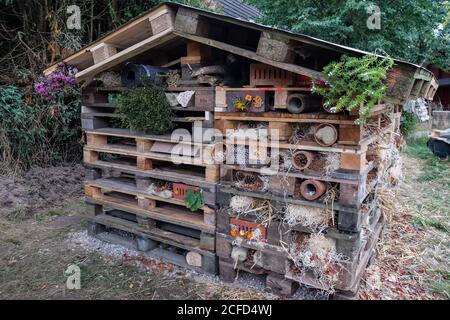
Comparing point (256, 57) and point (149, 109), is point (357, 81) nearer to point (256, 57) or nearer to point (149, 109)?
point (256, 57)

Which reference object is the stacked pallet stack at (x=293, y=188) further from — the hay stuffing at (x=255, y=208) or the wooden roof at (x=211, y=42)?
the wooden roof at (x=211, y=42)

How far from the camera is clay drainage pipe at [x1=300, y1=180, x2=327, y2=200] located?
112 inches

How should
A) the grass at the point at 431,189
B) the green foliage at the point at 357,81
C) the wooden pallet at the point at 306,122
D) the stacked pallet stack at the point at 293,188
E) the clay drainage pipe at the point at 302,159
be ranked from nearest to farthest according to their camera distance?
the green foliage at the point at 357,81
the wooden pallet at the point at 306,122
the stacked pallet stack at the point at 293,188
the clay drainage pipe at the point at 302,159
the grass at the point at 431,189

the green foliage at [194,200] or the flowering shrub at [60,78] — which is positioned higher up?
the flowering shrub at [60,78]

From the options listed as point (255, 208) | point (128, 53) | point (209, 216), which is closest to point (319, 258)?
point (255, 208)

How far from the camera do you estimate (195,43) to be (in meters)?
3.38

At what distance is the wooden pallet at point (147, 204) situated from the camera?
356 centimetres

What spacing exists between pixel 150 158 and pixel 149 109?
1.94 feet

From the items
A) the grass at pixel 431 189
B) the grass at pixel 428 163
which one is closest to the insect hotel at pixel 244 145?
the grass at pixel 431 189

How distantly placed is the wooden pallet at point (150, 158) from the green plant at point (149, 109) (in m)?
0.16

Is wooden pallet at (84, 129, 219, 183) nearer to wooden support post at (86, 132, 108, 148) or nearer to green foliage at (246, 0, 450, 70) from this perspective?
wooden support post at (86, 132, 108, 148)

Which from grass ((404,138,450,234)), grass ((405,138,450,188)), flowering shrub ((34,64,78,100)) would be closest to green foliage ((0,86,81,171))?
flowering shrub ((34,64,78,100))

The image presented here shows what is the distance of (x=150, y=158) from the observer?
3811mm
